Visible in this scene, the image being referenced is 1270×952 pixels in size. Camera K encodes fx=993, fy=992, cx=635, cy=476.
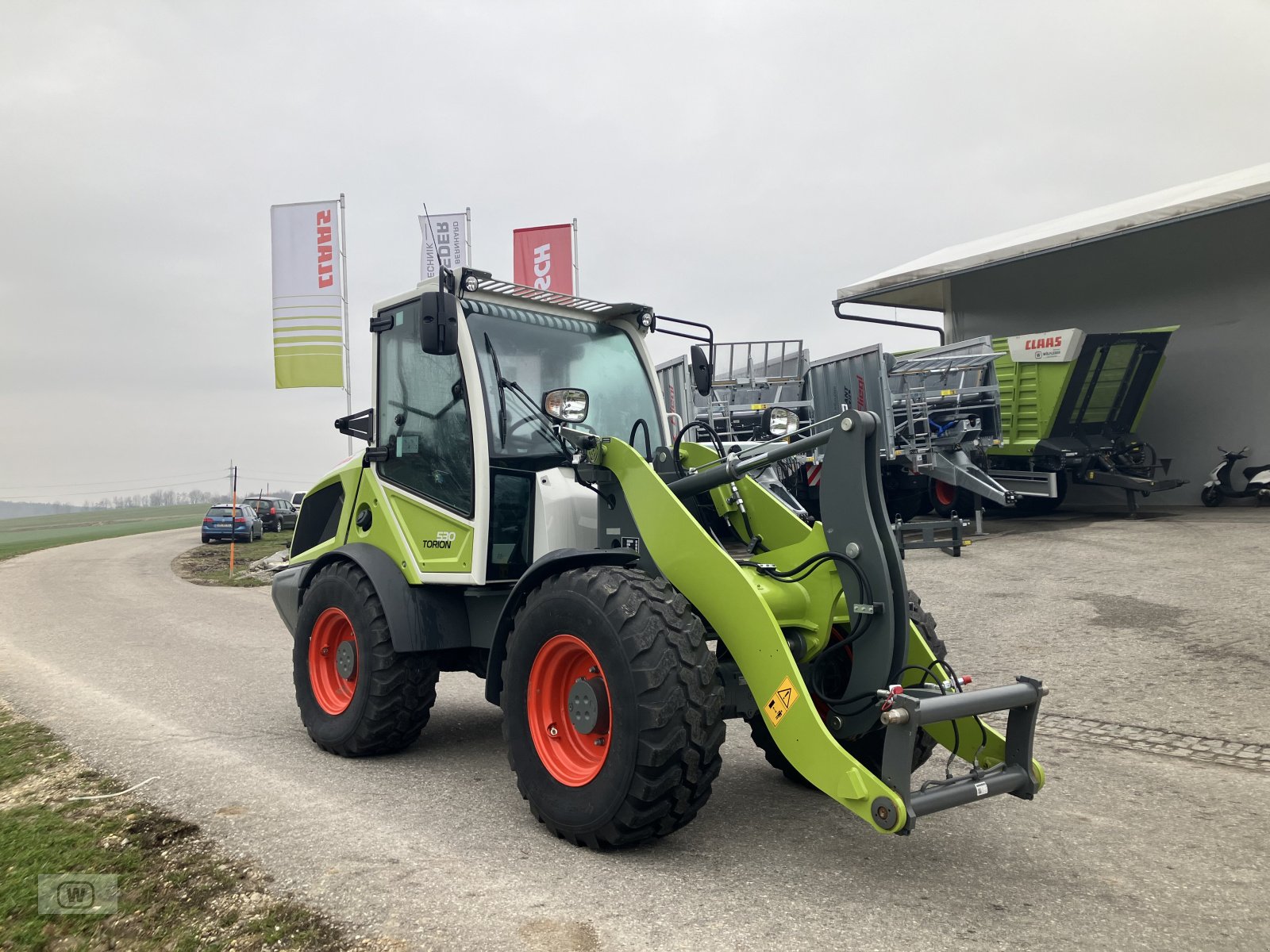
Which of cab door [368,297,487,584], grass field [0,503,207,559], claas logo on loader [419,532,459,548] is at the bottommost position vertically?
grass field [0,503,207,559]

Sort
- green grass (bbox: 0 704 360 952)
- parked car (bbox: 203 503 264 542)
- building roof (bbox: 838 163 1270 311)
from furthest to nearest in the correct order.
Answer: parked car (bbox: 203 503 264 542) < building roof (bbox: 838 163 1270 311) < green grass (bbox: 0 704 360 952)

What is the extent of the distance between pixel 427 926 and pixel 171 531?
45386 millimetres

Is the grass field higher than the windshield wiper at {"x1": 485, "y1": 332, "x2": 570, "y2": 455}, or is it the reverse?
the windshield wiper at {"x1": 485, "y1": 332, "x2": 570, "y2": 455}

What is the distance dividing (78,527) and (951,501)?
164 feet

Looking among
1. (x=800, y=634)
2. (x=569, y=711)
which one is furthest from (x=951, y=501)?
(x=569, y=711)

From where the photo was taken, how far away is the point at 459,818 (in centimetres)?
443

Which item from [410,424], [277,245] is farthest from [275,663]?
[277,245]

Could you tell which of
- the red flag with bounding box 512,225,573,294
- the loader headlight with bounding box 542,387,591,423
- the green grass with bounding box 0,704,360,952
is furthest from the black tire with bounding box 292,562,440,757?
the red flag with bounding box 512,225,573,294

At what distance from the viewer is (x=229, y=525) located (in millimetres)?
32500

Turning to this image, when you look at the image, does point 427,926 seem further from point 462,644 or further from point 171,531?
point 171,531

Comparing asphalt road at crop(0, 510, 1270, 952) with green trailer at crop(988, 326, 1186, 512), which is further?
green trailer at crop(988, 326, 1186, 512)

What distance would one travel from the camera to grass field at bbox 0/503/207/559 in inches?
1380
